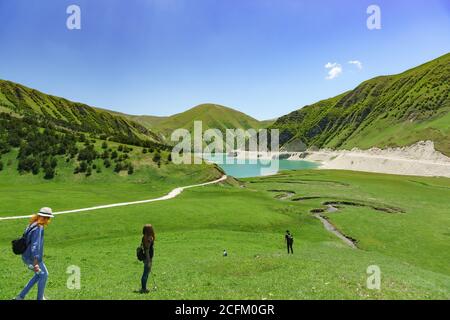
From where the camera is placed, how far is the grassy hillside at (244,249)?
1989 cm

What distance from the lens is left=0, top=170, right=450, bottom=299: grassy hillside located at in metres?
19.9

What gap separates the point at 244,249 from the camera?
40000 millimetres

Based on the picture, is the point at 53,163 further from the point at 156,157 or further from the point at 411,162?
the point at 411,162

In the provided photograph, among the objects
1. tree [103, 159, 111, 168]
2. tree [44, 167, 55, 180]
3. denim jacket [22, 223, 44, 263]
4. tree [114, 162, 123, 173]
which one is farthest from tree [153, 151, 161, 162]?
denim jacket [22, 223, 44, 263]

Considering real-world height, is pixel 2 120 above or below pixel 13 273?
above

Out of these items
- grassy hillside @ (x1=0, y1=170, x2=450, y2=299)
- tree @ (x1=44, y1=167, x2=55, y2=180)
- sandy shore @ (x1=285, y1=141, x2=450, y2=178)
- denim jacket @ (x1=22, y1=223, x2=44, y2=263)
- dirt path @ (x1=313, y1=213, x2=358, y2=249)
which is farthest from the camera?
sandy shore @ (x1=285, y1=141, x2=450, y2=178)

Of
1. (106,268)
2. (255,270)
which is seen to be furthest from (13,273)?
(255,270)

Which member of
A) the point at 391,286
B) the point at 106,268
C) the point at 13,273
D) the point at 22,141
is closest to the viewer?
the point at 391,286

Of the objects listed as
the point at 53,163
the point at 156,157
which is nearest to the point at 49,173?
the point at 53,163

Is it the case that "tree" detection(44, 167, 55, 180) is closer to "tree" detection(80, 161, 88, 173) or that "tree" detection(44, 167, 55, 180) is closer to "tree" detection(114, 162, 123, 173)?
"tree" detection(80, 161, 88, 173)

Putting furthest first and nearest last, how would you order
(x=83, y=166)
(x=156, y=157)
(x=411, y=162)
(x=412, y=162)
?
(x=411, y=162) → (x=412, y=162) → (x=156, y=157) → (x=83, y=166)
